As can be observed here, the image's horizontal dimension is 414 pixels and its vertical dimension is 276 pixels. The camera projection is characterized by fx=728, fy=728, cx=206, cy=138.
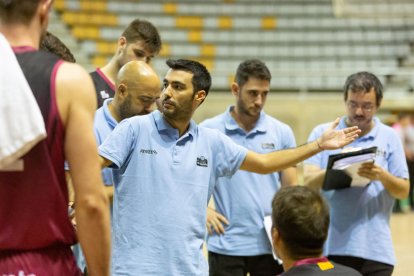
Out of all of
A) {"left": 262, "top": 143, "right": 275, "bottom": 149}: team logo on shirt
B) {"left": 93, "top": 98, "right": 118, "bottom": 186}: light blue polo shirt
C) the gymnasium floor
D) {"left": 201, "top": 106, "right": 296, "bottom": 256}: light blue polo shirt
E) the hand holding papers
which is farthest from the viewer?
the gymnasium floor

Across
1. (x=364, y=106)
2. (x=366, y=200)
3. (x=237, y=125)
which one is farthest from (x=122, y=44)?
(x=366, y=200)

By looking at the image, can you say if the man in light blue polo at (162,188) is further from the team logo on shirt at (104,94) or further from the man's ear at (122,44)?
the man's ear at (122,44)

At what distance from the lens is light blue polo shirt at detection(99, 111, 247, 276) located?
328cm

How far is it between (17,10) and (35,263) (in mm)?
741

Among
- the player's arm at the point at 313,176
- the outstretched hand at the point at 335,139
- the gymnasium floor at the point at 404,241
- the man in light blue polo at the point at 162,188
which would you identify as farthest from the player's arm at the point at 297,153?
the gymnasium floor at the point at 404,241

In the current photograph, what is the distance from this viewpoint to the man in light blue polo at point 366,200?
453 cm

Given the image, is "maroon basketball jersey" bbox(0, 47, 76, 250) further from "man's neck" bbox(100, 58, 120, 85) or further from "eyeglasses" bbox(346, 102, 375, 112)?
"eyeglasses" bbox(346, 102, 375, 112)

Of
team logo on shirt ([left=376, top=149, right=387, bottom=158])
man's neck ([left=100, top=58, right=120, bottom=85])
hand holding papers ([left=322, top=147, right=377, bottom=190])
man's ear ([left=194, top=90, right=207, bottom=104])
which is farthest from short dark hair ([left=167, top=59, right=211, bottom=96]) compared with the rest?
team logo on shirt ([left=376, top=149, right=387, bottom=158])

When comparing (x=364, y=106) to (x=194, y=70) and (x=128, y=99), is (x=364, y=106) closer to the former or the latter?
(x=194, y=70)

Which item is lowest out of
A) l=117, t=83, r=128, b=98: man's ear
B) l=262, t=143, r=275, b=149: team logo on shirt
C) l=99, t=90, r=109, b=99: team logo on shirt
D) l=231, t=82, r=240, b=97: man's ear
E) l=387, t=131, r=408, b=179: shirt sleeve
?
l=387, t=131, r=408, b=179: shirt sleeve

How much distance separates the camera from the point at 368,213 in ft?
15.1

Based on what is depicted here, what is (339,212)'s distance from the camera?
4.62 m

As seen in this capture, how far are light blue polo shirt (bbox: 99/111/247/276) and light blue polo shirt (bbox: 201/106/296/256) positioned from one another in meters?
1.21

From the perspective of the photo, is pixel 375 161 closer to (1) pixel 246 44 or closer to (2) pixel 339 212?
(2) pixel 339 212
